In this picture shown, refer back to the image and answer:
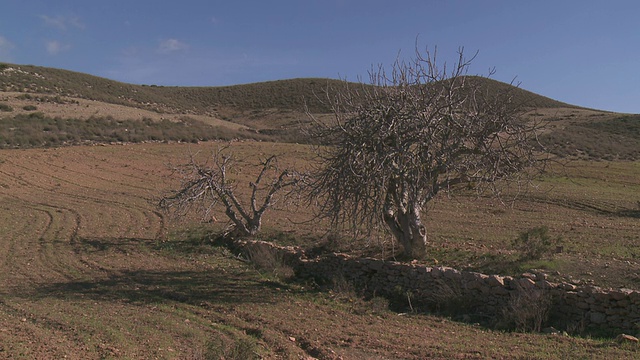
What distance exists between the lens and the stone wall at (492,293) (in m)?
9.04

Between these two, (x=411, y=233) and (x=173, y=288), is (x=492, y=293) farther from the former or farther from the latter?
(x=173, y=288)

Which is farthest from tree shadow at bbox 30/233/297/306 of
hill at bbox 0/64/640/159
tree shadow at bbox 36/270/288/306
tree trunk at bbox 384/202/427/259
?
hill at bbox 0/64/640/159

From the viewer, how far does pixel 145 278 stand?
12.7 meters

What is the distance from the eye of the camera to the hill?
43281 millimetres

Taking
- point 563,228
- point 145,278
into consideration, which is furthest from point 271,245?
point 563,228

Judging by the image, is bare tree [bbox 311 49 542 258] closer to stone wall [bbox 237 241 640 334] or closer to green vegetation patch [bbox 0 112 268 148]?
stone wall [bbox 237 241 640 334]

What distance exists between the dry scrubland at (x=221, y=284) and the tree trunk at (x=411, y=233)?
0.57 metres

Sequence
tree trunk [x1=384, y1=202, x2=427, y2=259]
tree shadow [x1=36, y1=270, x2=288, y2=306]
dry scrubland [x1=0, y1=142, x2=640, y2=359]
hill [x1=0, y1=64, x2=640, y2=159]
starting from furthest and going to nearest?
hill [x1=0, y1=64, x2=640, y2=159], tree trunk [x1=384, y1=202, x2=427, y2=259], tree shadow [x1=36, y1=270, x2=288, y2=306], dry scrubland [x1=0, y1=142, x2=640, y2=359]

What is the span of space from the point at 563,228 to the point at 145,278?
477 inches

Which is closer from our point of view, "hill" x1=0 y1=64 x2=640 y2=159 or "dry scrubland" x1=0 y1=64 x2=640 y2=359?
"dry scrubland" x1=0 y1=64 x2=640 y2=359

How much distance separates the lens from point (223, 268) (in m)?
13.9

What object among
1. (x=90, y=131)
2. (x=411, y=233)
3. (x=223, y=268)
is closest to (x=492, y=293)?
(x=411, y=233)

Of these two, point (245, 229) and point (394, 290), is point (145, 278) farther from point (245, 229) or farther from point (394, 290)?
→ point (394, 290)

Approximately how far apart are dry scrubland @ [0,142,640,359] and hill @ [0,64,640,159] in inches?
383
